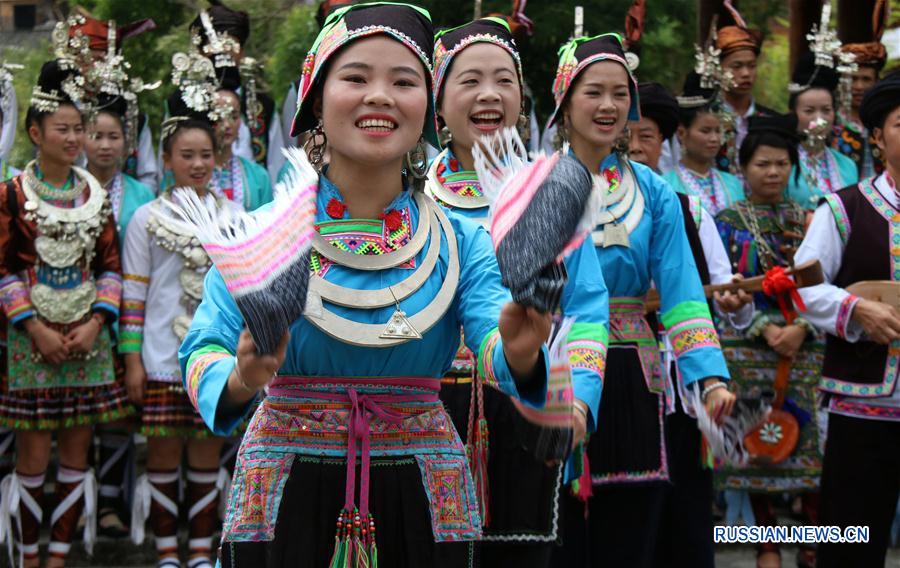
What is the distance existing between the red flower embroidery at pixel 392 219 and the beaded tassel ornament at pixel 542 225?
53cm

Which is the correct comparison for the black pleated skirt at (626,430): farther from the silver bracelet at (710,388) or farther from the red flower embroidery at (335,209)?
the red flower embroidery at (335,209)

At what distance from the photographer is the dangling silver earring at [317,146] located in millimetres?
2967

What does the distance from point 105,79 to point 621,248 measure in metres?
3.52

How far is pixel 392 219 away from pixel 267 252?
63 cm

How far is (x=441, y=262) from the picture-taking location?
2865mm

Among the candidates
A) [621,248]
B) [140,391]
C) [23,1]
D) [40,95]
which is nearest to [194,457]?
[140,391]

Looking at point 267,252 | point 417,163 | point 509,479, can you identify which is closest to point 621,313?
point 509,479

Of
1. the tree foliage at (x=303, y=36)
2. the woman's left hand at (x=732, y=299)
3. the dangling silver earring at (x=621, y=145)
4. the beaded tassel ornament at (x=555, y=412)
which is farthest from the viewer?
the tree foliage at (x=303, y=36)

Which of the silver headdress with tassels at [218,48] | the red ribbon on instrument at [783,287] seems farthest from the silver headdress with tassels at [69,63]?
the red ribbon on instrument at [783,287]

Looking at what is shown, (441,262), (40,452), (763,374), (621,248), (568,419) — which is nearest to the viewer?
(568,419)

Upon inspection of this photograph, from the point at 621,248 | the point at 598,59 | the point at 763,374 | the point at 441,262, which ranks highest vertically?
the point at 598,59

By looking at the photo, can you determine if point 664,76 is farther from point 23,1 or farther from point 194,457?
point 23,1

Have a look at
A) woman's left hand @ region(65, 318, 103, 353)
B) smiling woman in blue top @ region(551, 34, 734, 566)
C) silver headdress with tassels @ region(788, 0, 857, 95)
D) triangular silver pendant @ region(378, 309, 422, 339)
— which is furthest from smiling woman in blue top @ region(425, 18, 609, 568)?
silver headdress with tassels @ region(788, 0, 857, 95)

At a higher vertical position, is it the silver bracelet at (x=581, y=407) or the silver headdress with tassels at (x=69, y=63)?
the silver headdress with tassels at (x=69, y=63)
